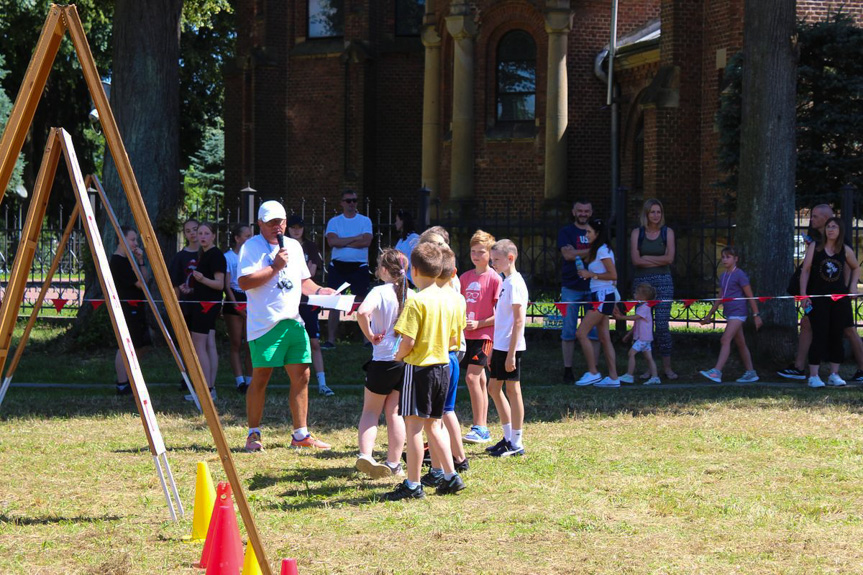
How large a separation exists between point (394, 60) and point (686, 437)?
21.4 metres

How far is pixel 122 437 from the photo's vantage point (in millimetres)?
8344

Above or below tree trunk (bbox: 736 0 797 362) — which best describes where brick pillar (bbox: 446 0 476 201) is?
above

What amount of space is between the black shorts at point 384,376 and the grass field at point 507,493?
0.62m

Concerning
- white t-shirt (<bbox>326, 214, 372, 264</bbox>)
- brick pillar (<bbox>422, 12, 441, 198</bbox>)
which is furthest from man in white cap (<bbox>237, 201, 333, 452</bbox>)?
brick pillar (<bbox>422, 12, 441, 198</bbox>)

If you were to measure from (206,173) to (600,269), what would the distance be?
3180 centimetres

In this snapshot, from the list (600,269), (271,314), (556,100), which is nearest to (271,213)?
(271,314)

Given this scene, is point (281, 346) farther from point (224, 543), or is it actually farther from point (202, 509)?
point (224, 543)

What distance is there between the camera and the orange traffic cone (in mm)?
4629

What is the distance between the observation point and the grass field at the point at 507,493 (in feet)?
16.9

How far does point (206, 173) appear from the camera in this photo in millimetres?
41000

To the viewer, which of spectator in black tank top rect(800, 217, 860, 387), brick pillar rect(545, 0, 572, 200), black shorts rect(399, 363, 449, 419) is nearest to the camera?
black shorts rect(399, 363, 449, 419)

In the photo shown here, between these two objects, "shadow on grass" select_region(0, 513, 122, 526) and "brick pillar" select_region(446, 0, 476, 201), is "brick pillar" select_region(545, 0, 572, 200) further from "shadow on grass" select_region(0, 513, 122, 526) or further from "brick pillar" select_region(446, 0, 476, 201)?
"shadow on grass" select_region(0, 513, 122, 526)

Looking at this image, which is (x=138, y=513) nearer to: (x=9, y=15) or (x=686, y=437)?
(x=686, y=437)

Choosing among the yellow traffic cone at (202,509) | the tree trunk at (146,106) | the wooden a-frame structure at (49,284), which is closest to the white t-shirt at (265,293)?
the wooden a-frame structure at (49,284)
